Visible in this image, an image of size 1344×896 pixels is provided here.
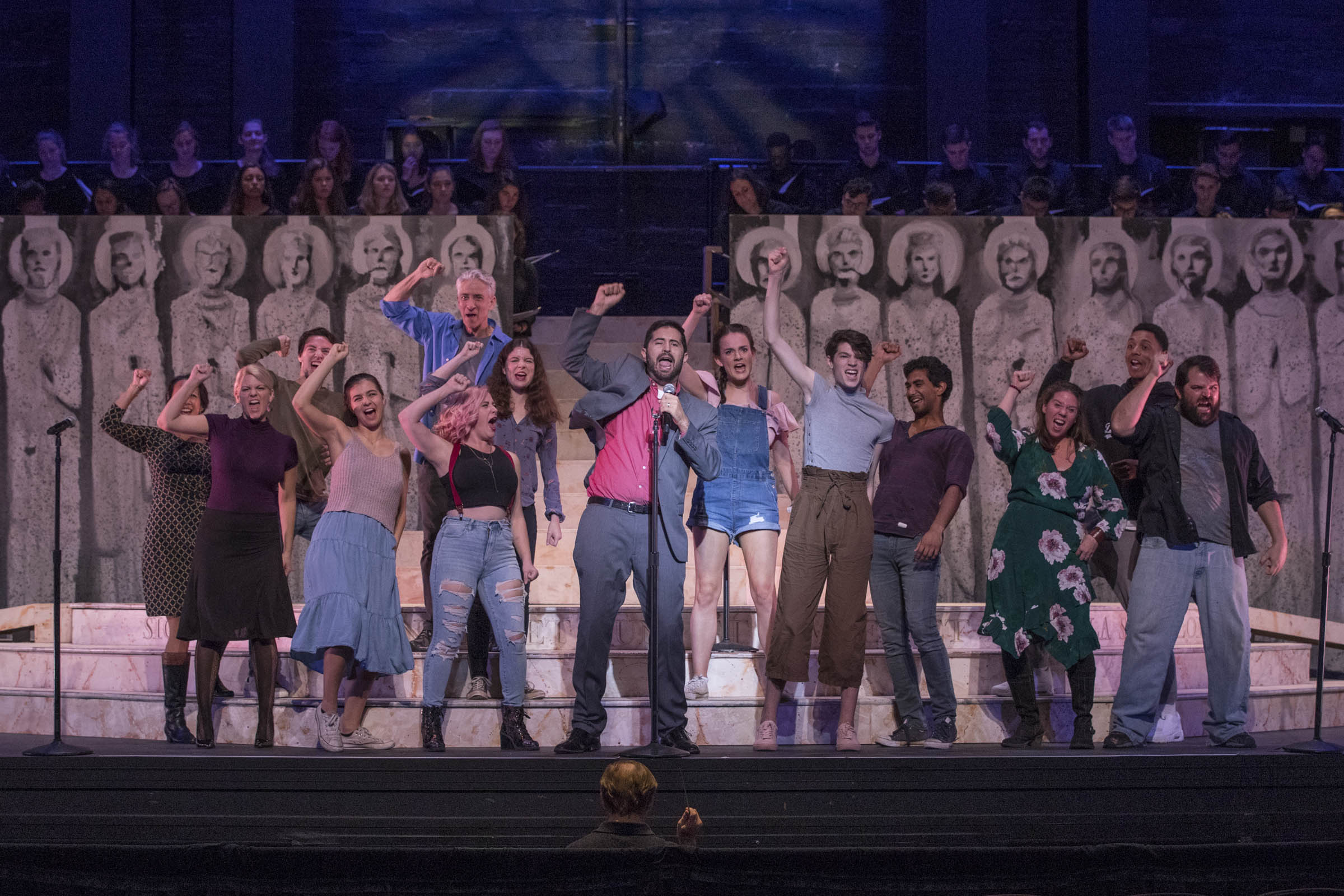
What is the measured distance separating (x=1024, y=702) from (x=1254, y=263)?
388 centimetres

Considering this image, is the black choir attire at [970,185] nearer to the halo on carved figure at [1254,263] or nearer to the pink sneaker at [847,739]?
the halo on carved figure at [1254,263]

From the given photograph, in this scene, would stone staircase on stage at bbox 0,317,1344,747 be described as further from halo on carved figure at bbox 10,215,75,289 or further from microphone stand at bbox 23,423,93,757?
halo on carved figure at bbox 10,215,75,289

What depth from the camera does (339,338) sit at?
7.82m

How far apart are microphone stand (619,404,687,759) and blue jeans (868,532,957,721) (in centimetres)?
88

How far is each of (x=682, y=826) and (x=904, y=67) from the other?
957cm

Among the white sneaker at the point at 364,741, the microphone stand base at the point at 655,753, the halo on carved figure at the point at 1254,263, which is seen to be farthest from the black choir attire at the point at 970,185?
the white sneaker at the point at 364,741

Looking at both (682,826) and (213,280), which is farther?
(213,280)

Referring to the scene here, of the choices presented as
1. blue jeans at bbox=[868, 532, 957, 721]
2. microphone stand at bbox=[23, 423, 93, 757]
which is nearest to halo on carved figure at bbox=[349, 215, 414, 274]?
microphone stand at bbox=[23, 423, 93, 757]

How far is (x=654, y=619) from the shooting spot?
464 centimetres

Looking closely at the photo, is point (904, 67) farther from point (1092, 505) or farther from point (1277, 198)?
point (1092, 505)

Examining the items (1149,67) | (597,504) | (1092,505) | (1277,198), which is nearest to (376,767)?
(597,504)

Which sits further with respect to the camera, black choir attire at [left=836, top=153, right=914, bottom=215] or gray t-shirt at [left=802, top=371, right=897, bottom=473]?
black choir attire at [left=836, top=153, right=914, bottom=215]

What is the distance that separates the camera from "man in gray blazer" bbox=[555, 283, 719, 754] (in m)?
4.79

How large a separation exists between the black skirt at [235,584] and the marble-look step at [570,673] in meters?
0.64
